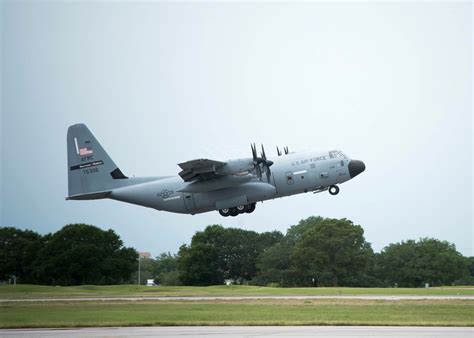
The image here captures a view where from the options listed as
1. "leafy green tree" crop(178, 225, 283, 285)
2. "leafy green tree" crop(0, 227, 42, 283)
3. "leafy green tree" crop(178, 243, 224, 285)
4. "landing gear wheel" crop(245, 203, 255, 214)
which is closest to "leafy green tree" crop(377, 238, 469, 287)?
"leafy green tree" crop(178, 225, 283, 285)

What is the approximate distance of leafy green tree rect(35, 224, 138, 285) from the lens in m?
96.3

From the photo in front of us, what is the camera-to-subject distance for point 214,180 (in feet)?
194

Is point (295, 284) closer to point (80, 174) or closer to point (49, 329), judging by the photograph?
point (80, 174)

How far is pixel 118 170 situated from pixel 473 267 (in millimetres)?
104554

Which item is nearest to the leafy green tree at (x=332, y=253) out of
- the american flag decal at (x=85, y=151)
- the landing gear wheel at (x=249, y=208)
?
the landing gear wheel at (x=249, y=208)

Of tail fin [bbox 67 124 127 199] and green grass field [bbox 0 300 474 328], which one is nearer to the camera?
green grass field [bbox 0 300 474 328]

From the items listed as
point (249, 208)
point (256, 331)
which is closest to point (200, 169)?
point (249, 208)

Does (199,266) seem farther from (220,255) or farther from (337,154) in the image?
(337,154)

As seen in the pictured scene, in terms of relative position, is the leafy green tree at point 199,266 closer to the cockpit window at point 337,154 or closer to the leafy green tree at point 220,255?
the leafy green tree at point 220,255

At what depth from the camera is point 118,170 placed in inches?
2532

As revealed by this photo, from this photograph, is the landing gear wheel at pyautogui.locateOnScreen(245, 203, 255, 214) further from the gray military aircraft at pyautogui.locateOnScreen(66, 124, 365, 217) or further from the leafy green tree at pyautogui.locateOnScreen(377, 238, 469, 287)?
the leafy green tree at pyautogui.locateOnScreen(377, 238, 469, 287)

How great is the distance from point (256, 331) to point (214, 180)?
24.8 meters

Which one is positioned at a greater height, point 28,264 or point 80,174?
point 80,174

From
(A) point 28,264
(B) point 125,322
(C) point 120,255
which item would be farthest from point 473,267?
(B) point 125,322
